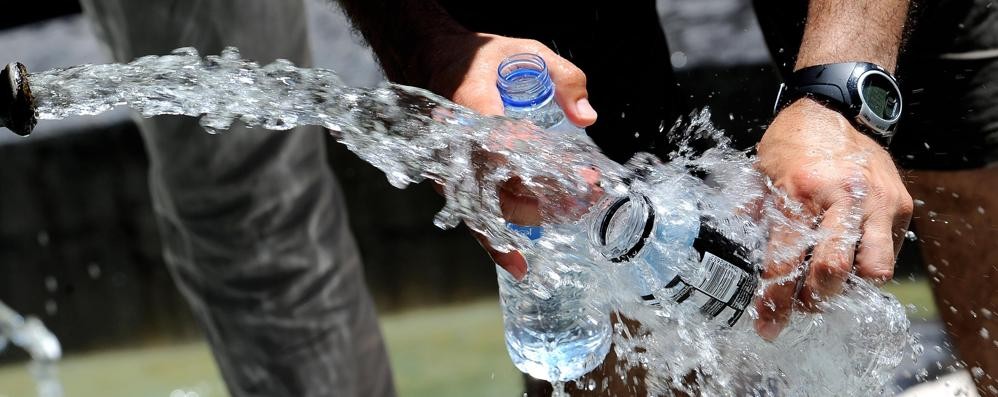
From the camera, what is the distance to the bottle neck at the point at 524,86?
1072 mm

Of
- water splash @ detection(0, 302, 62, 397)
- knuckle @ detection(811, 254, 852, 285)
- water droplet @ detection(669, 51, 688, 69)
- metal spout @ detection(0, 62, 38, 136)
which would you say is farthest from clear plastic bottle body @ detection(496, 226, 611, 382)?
water splash @ detection(0, 302, 62, 397)

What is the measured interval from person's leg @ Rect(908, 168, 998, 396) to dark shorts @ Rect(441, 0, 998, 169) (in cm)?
5

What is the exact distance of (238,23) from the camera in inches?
79.5

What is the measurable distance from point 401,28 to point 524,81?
358 millimetres

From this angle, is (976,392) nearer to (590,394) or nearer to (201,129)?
(590,394)

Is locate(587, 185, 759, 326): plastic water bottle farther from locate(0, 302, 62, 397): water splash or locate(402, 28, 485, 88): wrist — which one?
locate(0, 302, 62, 397): water splash

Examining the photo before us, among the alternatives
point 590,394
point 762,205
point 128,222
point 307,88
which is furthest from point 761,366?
point 128,222

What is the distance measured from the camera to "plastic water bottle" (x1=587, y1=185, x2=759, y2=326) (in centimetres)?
110

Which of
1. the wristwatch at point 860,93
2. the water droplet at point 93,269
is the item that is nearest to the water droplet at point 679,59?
the wristwatch at point 860,93

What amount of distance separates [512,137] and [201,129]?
1.18 meters

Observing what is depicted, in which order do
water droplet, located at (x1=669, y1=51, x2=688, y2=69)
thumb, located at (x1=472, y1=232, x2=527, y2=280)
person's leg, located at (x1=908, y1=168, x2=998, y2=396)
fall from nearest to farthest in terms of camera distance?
thumb, located at (x1=472, y1=232, x2=527, y2=280) → person's leg, located at (x1=908, y1=168, x2=998, y2=396) → water droplet, located at (x1=669, y1=51, x2=688, y2=69)

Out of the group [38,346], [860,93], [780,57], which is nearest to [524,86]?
[860,93]

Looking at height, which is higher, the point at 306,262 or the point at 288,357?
the point at 306,262

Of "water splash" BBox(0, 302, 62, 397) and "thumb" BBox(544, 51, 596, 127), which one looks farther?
"water splash" BBox(0, 302, 62, 397)
